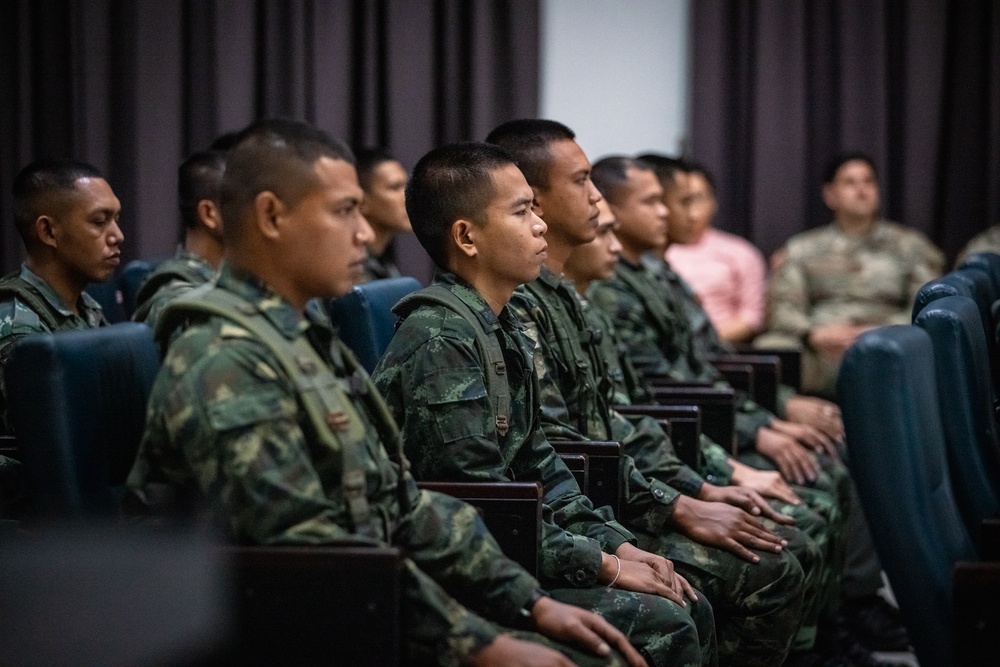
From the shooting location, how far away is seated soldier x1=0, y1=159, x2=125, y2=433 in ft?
8.79

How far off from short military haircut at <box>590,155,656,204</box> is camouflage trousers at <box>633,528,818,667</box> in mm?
1293

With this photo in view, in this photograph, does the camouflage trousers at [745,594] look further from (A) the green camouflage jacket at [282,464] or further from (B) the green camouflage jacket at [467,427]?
(A) the green camouflage jacket at [282,464]

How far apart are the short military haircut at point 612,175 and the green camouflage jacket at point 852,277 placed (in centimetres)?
178

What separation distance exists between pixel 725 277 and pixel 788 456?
1.92 m

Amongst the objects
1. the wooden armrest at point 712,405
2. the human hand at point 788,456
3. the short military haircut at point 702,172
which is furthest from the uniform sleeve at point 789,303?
the wooden armrest at point 712,405

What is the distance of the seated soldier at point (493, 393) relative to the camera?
6.58ft

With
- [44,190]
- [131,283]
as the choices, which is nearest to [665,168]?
[131,283]

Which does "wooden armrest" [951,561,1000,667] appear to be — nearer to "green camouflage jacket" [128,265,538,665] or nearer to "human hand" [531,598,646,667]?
"human hand" [531,598,646,667]

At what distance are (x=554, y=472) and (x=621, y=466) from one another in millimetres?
266

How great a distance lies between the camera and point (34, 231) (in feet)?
9.02

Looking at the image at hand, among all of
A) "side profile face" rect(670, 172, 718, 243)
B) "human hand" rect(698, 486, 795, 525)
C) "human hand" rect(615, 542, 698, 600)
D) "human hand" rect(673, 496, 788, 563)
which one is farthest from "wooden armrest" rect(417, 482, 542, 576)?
"side profile face" rect(670, 172, 718, 243)

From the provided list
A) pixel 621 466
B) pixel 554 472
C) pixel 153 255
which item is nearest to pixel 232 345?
pixel 554 472

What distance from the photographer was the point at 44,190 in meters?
2.76

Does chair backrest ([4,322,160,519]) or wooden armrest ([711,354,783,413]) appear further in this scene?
wooden armrest ([711,354,783,413])
